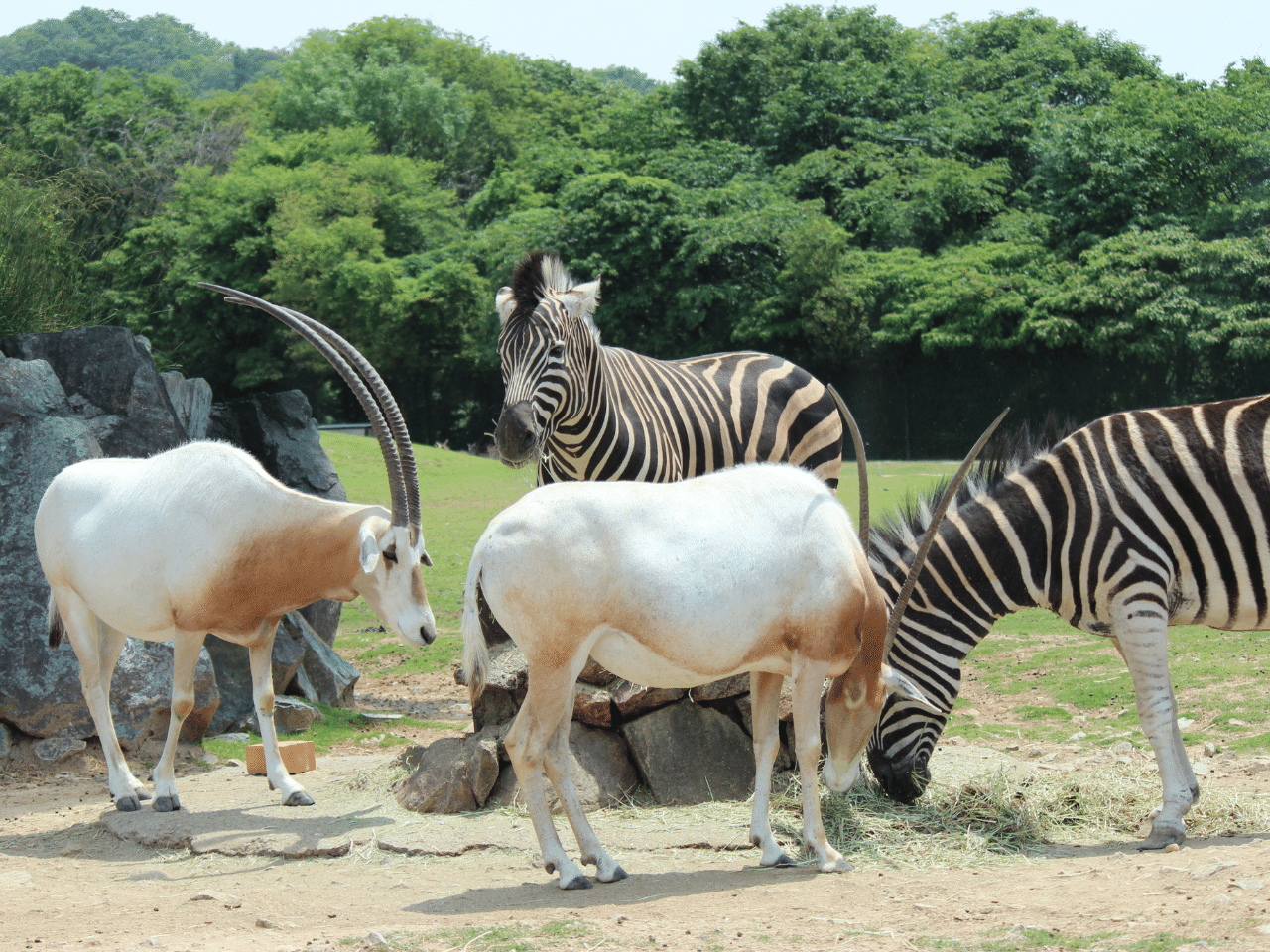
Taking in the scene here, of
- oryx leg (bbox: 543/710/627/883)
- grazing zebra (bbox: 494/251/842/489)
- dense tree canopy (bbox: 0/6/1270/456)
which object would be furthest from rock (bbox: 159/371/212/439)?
dense tree canopy (bbox: 0/6/1270/456)

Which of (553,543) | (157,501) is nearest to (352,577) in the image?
(157,501)

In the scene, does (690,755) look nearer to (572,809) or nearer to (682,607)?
(572,809)

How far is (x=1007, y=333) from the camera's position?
28.9 metres

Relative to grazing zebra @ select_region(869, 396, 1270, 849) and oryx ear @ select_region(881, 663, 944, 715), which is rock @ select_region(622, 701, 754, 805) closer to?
grazing zebra @ select_region(869, 396, 1270, 849)

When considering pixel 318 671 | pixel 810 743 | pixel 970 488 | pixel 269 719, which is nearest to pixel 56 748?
pixel 269 719

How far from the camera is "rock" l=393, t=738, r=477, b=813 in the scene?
6410mm

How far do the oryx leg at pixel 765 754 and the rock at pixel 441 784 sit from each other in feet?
5.46

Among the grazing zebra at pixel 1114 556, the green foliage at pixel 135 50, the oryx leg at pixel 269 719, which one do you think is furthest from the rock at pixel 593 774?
the green foliage at pixel 135 50

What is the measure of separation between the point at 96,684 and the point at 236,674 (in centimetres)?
197

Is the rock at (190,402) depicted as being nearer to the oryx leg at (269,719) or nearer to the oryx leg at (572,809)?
the oryx leg at (269,719)

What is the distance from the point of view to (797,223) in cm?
3272

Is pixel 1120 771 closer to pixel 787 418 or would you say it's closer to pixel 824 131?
pixel 787 418

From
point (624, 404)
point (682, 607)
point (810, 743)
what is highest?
point (624, 404)

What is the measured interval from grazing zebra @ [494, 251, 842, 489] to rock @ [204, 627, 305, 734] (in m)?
2.89
